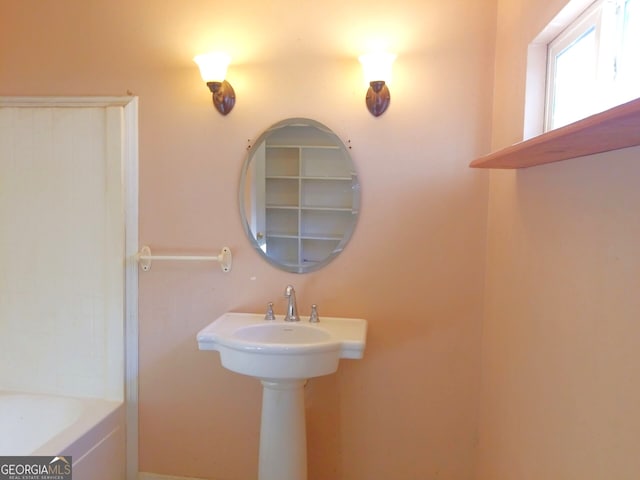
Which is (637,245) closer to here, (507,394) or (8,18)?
(507,394)

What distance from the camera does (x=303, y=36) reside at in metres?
1.94

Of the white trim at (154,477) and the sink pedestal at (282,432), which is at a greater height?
the sink pedestal at (282,432)

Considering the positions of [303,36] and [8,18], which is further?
[8,18]

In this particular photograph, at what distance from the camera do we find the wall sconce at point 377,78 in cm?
180

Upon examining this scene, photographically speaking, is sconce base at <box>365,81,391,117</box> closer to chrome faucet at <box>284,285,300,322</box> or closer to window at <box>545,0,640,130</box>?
window at <box>545,0,640,130</box>

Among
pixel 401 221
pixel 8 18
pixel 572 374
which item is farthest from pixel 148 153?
pixel 572 374

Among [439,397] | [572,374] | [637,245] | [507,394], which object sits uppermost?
[637,245]

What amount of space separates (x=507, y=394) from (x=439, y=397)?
0.46 meters

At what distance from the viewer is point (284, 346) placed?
1.59m

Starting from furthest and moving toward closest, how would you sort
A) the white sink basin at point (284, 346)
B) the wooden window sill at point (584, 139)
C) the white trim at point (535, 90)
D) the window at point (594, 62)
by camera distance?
1. the white sink basin at point (284, 346)
2. the white trim at point (535, 90)
3. the window at point (594, 62)
4. the wooden window sill at point (584, 139)

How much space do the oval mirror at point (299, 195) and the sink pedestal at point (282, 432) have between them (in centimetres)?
53

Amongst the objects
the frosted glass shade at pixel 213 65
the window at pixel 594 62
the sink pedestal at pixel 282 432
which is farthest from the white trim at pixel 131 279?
the window at pixel 594 62

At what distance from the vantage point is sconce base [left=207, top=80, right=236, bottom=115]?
75.5 inches

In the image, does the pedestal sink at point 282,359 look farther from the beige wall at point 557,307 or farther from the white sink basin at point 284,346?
the beige wall at point 557,307
